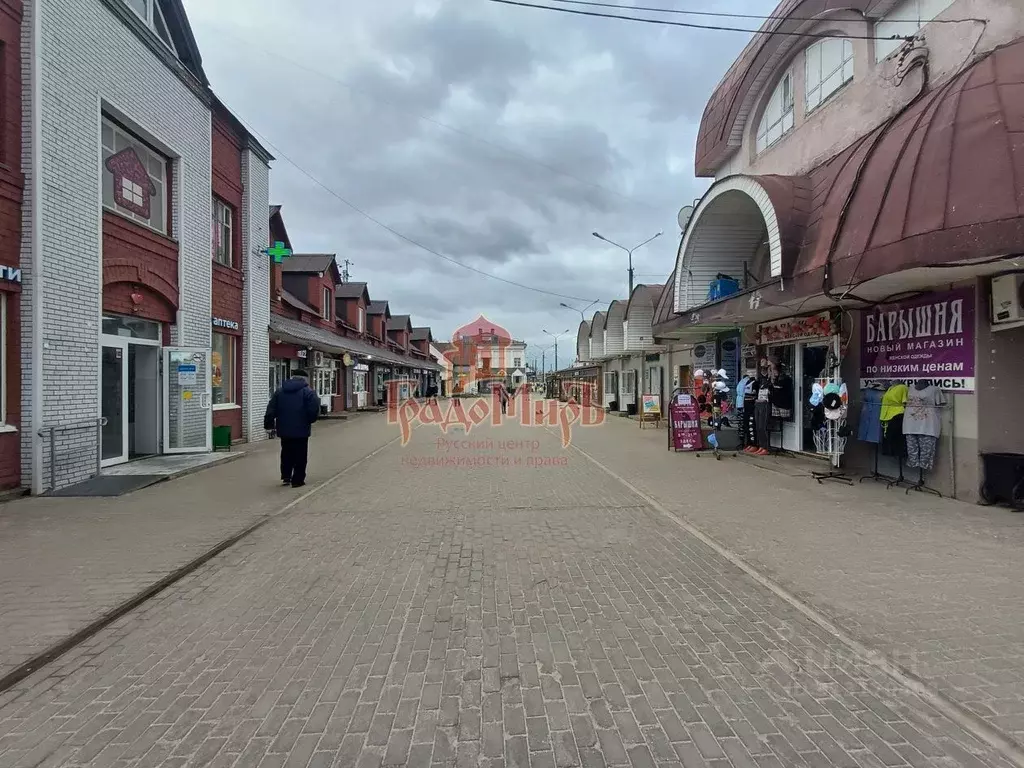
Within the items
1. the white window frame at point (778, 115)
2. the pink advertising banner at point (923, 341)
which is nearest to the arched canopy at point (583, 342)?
the white window frame at point (778, 115)

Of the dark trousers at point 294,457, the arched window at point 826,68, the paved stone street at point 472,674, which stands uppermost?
the arched window at point 826,68

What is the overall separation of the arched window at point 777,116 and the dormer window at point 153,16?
42.2 feet

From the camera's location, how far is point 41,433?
305 inches

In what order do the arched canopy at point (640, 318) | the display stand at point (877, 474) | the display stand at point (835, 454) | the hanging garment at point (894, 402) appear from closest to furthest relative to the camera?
1. the hanging garment at point (894, 402)
2. the display stand at point (877, 474)
3. the display stand at point (835, 454)
4. the arched canopy at point (640, 318)

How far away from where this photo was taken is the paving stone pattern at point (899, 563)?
10.7ft

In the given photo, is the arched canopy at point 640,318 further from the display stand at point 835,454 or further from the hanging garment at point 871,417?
the hanging garment at point 871,417

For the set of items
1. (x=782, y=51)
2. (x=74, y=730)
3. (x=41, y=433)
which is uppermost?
(x=782, y=51)

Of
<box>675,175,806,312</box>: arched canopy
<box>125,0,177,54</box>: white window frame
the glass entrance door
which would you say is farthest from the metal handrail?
<box>675,175,806,312</box>: arched canopy

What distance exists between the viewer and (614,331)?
27.6 meters

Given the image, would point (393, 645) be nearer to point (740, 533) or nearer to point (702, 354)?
point (740, 533)

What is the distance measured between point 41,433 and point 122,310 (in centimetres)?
296

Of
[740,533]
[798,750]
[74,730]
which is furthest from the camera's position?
[740,533]

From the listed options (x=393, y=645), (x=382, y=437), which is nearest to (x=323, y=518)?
(x=393, y=645)

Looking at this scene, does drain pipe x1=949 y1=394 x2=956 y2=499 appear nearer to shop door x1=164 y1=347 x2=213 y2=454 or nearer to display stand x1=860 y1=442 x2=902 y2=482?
display stand x1=860 y1=442 x2=902 y2=482
